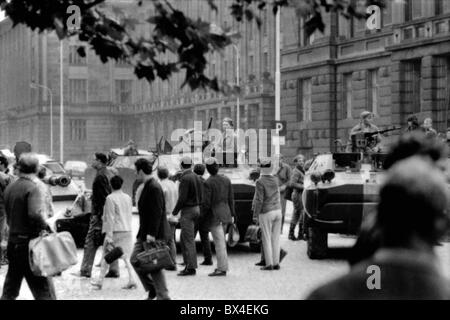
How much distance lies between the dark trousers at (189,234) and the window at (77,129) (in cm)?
8367

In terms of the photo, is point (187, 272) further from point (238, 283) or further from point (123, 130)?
point (123, 130)

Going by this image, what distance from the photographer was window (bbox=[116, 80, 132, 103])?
320 ft

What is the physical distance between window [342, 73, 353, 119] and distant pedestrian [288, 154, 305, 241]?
65.3ft

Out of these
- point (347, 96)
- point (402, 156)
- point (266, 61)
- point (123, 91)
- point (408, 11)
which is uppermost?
point (123, 91)

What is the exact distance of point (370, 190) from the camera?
52.5ft

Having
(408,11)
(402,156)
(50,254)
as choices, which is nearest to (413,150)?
(402,156)

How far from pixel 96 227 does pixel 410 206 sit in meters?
10.9

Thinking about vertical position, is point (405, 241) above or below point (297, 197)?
above

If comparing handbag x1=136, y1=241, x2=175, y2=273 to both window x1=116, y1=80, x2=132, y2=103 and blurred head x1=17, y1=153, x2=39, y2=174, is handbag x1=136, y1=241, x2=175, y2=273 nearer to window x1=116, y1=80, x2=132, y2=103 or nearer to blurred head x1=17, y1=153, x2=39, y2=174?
blurred head x1=17, y1=153, x2=39, y2=174

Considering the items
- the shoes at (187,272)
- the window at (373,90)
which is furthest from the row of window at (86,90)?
the shoes at (187,272)

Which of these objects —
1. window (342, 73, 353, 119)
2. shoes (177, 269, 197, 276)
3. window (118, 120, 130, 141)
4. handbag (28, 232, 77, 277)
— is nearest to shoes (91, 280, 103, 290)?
shoes (177, 269, 197, 276)

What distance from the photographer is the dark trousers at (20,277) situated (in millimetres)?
8961

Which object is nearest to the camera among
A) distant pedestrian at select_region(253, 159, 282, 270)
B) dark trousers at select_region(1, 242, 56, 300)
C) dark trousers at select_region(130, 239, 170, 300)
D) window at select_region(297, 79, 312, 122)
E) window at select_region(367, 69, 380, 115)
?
dark trousers at select_region(1, 242, 56, 300)

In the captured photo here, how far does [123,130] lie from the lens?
9644 cm
